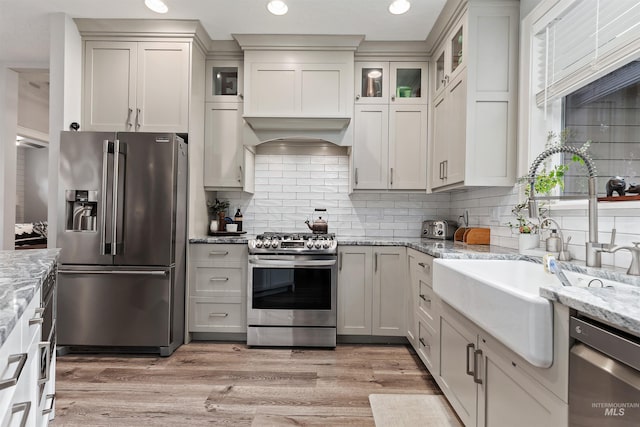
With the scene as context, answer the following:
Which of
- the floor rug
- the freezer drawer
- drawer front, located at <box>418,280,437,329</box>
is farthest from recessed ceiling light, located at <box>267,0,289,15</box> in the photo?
A: the floor rug

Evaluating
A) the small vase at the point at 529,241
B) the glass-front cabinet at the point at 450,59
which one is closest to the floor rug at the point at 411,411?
the small vase at the point at 529,241

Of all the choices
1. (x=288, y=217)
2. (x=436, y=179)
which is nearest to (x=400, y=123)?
(x=436, y=179)

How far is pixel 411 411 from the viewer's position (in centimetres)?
205

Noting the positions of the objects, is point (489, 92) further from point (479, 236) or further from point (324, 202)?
point (324, 202)

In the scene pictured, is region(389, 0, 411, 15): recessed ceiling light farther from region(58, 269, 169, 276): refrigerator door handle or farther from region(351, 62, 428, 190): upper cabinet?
region(58, 269, 169, 276): refrigerator door handle

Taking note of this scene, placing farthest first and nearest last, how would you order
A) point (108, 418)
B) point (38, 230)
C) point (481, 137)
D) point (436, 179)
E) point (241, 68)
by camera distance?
point (38, 230) → point (241, 68) → point (436, 179) → point (481, 137) → point (108, 418)

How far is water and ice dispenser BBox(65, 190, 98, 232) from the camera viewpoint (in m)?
2.76

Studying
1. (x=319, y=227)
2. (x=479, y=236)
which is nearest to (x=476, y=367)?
(x=479, y=236)

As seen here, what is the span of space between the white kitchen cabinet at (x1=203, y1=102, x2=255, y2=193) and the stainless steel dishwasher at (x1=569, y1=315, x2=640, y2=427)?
9.51ft

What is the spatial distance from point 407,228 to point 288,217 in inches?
48.9

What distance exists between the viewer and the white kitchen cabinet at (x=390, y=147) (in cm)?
335

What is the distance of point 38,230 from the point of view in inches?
219

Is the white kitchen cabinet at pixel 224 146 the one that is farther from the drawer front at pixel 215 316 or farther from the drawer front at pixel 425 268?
the drawer front at pixel 425 268

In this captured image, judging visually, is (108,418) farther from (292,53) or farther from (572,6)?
(572,6)
